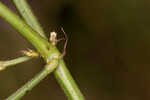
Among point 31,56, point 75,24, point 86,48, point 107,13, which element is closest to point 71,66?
point 86,48

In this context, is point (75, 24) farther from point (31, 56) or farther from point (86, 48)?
point (31, 56)

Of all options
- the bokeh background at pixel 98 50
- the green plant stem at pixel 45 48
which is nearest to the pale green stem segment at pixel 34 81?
the green plant stem at pixel 45 48

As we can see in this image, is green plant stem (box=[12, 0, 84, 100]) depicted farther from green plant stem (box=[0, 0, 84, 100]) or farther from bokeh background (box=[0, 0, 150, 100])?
bokeh background (box=[0, 0, 150, 100])

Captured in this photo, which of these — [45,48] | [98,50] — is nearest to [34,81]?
[45,48]

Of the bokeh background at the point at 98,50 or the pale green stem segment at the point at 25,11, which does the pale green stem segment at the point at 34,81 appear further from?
the bokeh background at the point at 98,50

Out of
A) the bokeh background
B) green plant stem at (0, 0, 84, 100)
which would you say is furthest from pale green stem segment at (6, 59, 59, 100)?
the bokeh background
